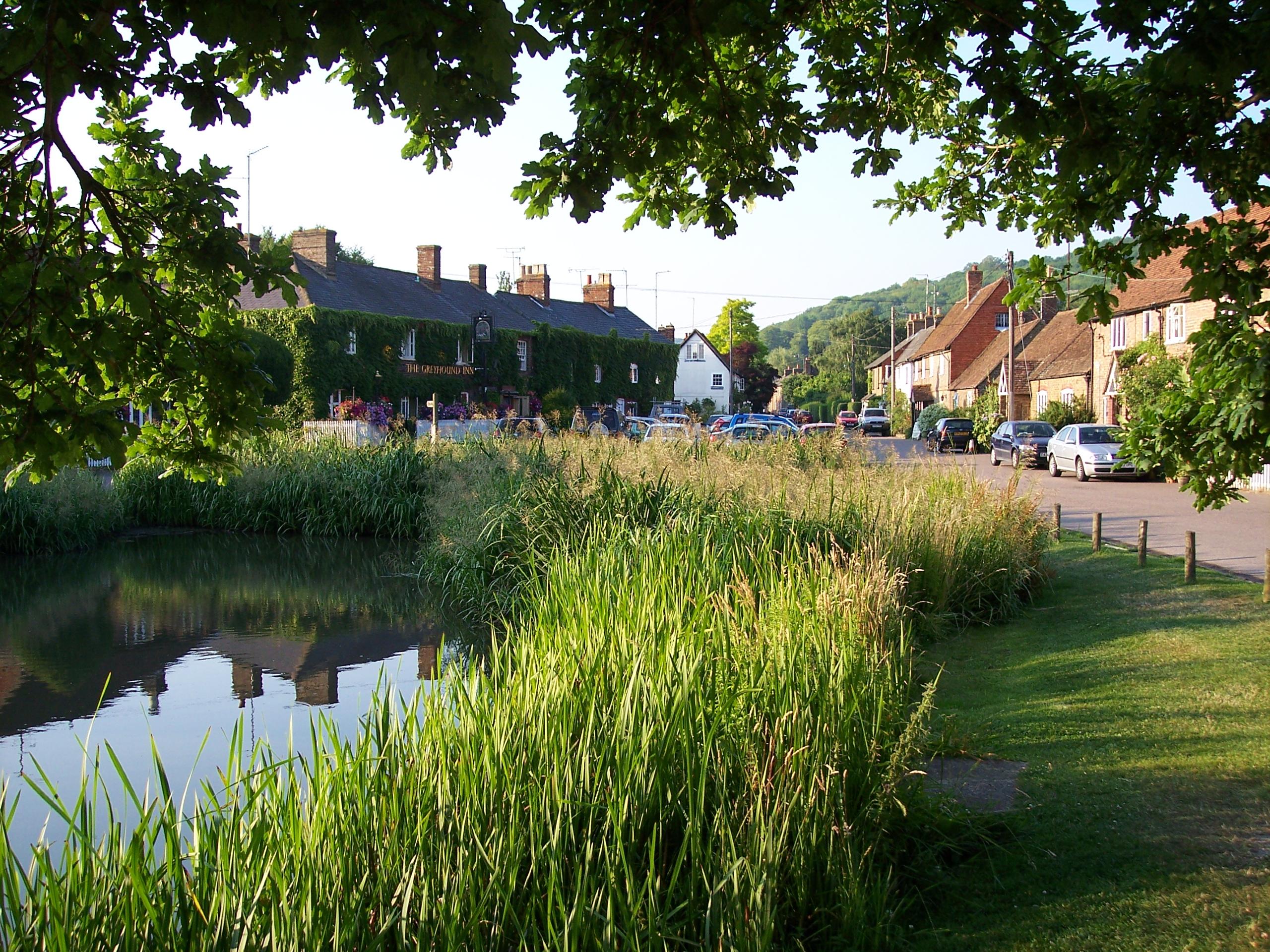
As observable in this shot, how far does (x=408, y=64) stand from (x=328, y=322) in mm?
42023

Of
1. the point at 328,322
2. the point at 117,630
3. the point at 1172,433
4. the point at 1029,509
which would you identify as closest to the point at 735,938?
the point at 1172,433

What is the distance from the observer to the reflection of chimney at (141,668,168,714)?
30.6 feet

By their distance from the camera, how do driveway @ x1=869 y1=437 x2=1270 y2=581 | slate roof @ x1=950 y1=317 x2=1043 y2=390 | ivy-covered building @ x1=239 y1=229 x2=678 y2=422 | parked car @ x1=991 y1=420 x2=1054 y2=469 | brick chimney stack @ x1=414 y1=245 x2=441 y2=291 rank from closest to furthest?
driveway @ x1=869 y1=437 x2=1270 y2=581 < parked car @ x1=991 y1=420 x2=1054 y2=469 < ivy-covered building @ x1=239 y1=229 x2=678 y2=422 < brick chimney stack @ x1=414 y1=245 x2=441 y2=291 < slate roof @ x1=950 y1=317 x2=1043 y2=390

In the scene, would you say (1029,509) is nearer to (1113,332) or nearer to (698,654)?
(698,654)

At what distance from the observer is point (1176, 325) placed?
37.7 meters

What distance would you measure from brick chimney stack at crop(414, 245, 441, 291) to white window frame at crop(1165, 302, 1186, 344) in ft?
113

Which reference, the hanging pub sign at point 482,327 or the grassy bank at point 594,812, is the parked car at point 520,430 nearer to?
the grassy bank at point 594,812

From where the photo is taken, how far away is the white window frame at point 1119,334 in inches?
1656

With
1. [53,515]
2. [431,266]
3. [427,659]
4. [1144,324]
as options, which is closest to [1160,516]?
[427,659]

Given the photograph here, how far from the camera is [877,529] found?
10039mm

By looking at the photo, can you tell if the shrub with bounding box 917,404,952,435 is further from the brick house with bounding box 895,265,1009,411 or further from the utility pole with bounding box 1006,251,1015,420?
the brick house with bounding box 895,265,1009,411

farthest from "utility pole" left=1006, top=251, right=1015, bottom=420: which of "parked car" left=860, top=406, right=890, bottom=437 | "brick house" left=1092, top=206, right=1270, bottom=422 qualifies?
"parked car" left=860, top=406, right=890, bottom=437

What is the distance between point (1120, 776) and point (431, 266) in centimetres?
5248

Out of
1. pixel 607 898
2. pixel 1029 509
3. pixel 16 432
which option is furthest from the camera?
pixel 1029 509
